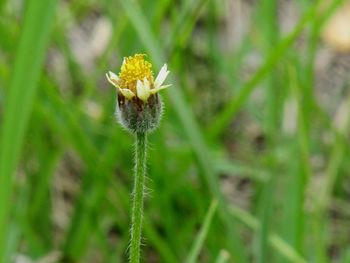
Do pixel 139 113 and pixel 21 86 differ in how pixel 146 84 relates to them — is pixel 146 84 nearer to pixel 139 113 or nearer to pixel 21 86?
pixel 139 113

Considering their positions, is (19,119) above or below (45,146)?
below

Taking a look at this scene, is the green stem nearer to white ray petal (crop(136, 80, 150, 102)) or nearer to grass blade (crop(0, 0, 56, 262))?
white ray petal (crop(136, 80, 150, 102))

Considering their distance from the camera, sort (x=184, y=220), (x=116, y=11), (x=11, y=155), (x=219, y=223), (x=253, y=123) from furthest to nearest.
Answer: (x=253, y=123) < (x=116, y=11) < (x=184, y=220) < (x=219, y=223) < (x=11, y=155)

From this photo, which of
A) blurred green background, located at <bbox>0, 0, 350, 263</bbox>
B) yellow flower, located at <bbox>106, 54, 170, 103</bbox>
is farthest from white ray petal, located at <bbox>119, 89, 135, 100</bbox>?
blurred green background, located at <bbox>0, 0, 350, 263</bbox>

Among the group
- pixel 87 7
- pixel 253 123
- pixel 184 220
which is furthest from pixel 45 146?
pixel 87 7

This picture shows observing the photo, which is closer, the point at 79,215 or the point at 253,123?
the point at 79,215

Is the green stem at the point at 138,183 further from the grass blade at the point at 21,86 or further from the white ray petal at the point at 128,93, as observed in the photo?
the grass blade at the point at 21,86

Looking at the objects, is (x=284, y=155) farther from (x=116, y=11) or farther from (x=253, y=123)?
(x=253, y=123)
